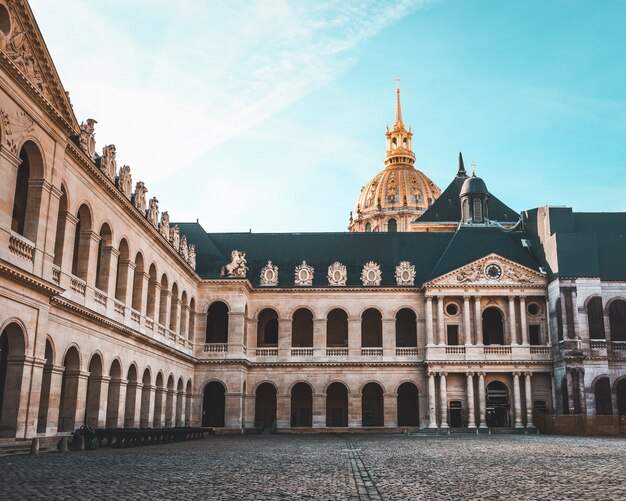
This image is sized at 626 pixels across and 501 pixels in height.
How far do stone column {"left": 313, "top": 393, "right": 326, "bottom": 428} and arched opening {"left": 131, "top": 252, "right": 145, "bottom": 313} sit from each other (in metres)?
21.5

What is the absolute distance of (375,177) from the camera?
122 metres

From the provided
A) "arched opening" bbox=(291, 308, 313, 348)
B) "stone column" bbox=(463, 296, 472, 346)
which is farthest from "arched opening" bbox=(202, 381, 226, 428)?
"stone column" bbox=(463, 296, 472, 346)

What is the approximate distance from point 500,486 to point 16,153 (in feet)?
59.0

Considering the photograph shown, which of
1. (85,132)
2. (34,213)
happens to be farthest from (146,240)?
(34,213)

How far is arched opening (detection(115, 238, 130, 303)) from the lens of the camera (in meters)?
35.3

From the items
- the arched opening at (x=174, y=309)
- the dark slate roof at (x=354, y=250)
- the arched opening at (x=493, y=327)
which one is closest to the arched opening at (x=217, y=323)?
the dark slate roof at (x=354, y=250)

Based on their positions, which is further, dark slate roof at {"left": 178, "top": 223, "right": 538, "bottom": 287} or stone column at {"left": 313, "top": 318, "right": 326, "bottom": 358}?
dark slate roof at {"left": 178, "top": 223, "right": 538, "bottom": 287}

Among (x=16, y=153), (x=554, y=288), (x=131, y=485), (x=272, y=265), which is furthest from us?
(x=272, y=265)

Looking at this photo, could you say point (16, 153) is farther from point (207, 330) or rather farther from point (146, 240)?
point (207, 330)

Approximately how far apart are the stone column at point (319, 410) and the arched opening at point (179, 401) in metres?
11.4

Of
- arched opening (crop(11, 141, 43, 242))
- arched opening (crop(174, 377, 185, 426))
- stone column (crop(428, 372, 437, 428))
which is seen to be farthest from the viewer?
stone column (crop(428, 372, 437, 428))

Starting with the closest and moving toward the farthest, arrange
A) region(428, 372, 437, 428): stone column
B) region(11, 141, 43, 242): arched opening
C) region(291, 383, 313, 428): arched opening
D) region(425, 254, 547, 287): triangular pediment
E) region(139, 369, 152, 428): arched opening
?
region(11, 141, 43, 242): arched opening
region(139, 369, 152, 428): arched opening
region(428, 372, 437, 428): stone column
region(425, 254, 547, 287): triangular pediment
region(291, 383, 313, 428): arched opening

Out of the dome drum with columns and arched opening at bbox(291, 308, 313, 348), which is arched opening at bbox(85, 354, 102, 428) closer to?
arched opening at bbox(291, 308, 313, 348)

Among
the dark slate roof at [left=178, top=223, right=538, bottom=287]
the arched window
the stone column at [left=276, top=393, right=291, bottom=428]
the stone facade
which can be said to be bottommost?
the stone column at [left=276, top=393, right=291, bottom=428]
